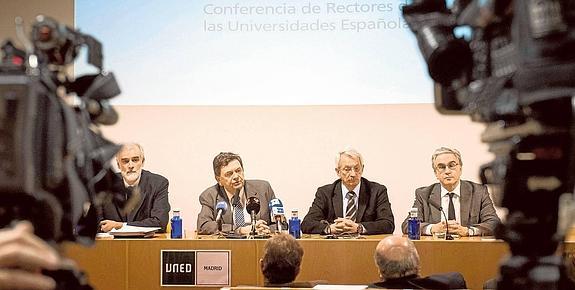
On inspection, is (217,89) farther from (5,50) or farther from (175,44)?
(5,50)

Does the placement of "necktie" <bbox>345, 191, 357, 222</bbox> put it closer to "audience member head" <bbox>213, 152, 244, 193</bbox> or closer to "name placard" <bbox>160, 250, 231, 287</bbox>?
"audience member head" <bbox>213, 152, 244, 193</bbox>

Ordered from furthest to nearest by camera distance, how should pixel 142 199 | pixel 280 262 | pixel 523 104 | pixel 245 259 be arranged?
pixel 142 199, pixel 245 259, pixel 280 262, pixel 523 104

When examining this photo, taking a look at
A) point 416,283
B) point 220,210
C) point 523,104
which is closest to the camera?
point 523,104

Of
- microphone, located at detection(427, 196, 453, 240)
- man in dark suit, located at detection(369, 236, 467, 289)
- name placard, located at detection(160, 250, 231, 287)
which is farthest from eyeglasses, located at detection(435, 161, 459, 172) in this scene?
man in dark suit, located at detection(369, 236, 467, 289)

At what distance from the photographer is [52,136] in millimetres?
1384

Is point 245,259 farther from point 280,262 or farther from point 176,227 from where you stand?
point 280,262

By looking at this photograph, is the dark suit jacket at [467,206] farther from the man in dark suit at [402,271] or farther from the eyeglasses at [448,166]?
the man in dark suit at [402,271]

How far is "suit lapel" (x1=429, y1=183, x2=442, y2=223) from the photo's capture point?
5117mm

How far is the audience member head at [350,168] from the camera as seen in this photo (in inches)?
204

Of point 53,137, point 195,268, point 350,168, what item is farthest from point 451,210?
point 53,137

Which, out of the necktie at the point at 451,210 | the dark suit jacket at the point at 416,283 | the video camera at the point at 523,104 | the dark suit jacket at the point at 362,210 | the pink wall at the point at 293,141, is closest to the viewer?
the video camera at the point at 523,104

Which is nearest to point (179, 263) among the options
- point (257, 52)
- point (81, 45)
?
point (257, 52)

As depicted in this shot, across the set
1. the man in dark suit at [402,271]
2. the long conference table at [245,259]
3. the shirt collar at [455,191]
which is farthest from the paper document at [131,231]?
the shirt collar at [455,191]

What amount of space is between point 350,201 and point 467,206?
727mm
